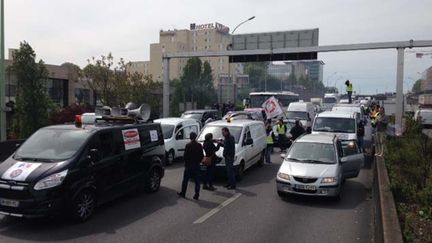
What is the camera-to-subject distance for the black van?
7.72 m

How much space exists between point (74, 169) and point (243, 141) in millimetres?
6884

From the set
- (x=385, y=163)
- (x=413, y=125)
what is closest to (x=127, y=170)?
(x=385, y=163)

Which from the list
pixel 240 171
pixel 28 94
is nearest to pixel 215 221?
pixel 240 171

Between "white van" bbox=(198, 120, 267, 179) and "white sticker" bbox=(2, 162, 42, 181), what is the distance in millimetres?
5984

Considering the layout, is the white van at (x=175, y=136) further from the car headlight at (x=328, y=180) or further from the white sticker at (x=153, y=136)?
the car headlight at (x=328, y=180)

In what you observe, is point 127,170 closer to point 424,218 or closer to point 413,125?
point 424,218

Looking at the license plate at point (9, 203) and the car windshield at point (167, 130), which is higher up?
the car windshield at point (167, 130)

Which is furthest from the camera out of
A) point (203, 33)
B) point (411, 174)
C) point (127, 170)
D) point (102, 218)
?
point (203, 33)

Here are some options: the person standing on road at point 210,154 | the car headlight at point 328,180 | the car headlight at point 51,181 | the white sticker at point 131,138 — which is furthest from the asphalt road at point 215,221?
the white sticker at point 131,138

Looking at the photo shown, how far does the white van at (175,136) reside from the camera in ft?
54.3

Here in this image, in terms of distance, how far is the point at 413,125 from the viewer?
19266 millimetres

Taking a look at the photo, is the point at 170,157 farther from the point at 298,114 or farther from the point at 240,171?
the point at 298,114

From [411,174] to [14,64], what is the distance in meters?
19.7

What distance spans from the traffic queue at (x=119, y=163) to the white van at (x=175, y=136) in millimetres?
2422
